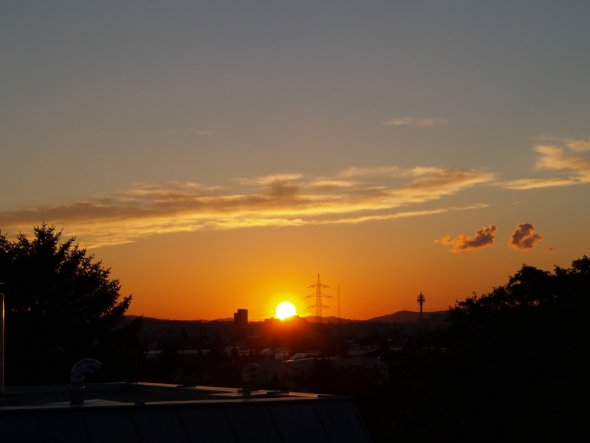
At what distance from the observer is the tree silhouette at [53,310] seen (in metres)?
59.2

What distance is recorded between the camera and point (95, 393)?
23344 mm

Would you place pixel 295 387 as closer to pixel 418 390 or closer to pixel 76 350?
pixel 76 350

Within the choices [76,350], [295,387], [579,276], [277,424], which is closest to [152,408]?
[277,424]

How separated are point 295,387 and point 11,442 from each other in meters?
70.6

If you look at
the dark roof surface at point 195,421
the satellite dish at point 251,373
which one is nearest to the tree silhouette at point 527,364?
the dark roof surface at point 195,421

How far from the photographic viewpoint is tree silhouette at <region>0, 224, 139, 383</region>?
59156 mm

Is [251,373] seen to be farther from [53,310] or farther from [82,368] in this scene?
[82,368]

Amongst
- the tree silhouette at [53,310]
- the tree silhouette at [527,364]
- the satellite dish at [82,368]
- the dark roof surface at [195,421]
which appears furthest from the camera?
the tree silhouette at [53,310]

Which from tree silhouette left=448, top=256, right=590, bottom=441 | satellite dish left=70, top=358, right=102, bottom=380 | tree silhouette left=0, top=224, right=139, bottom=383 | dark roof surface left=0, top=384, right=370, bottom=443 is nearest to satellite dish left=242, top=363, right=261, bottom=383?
tree silhouette left=0, top=224, right=139, bottom=383

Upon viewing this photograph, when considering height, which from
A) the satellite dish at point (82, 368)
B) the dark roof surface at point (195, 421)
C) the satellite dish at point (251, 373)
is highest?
the satellite dish at point (251, 373)

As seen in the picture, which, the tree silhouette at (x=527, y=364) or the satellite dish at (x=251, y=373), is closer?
the tree silhouette at (x=527, y=364)

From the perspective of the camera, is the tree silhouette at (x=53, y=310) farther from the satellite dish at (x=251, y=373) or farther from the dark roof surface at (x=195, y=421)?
the dark roof surface at (x=195, y=421)

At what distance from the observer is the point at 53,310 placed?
6306cm

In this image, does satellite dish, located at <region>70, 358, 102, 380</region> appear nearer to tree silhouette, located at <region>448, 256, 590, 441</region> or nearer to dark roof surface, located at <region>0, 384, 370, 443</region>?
dark roof surface, located at <region>0, 384, 370, 443</region>
